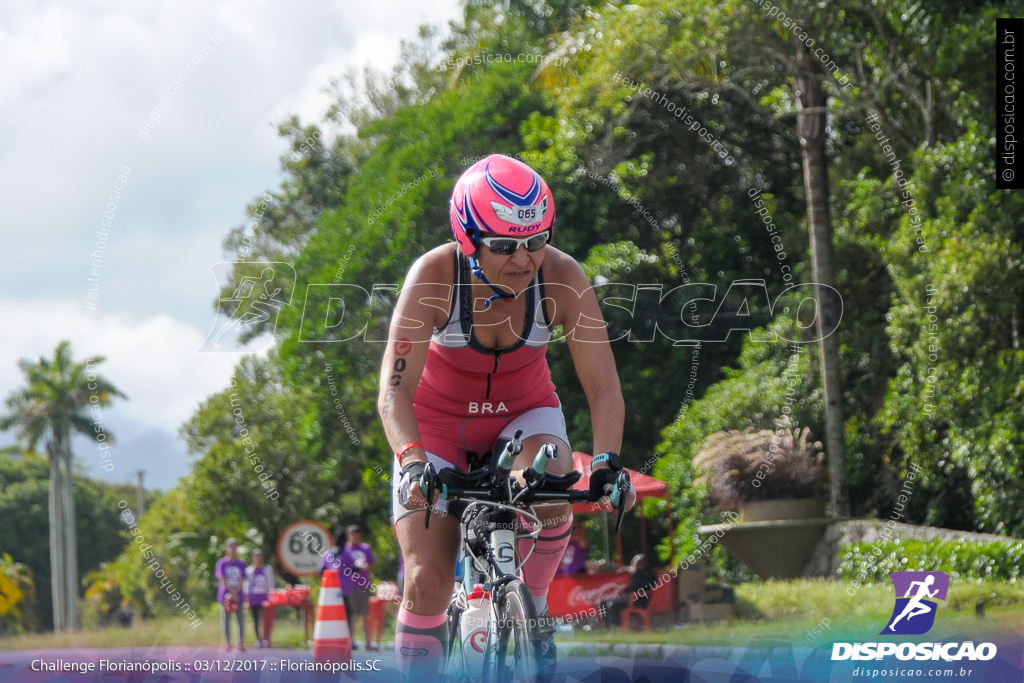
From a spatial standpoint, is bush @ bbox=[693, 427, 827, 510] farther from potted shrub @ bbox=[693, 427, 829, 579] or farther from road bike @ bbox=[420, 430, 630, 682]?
road bike @ bbox=[420, 430, 630, 682]

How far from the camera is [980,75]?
9.53 m

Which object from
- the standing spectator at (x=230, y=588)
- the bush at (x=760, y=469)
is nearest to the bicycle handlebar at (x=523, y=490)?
the bush at (x=760, y=469)

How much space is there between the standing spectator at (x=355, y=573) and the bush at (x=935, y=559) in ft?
16.9

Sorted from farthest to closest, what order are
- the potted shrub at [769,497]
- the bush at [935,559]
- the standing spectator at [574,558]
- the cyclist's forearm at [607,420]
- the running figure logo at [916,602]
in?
the standing spectator at [574,558], the potted shrub at [769,497], the bush at [935,559], the running figure logo at [916,602], the cyclist's forearm at [607,420]

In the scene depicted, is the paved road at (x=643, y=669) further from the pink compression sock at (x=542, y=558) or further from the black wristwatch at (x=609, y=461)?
the black wristwatch at (x=609, y=461)

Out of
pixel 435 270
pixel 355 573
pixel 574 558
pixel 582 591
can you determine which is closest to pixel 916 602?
pixel 435 270

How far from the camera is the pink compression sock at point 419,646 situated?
11.2ft

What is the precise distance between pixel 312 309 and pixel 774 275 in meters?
7.29

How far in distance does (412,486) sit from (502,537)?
0.40m

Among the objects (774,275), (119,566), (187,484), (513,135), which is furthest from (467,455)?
(119,566)

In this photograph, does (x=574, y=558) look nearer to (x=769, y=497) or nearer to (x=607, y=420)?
(x=769, y=497)

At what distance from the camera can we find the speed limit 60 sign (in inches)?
420

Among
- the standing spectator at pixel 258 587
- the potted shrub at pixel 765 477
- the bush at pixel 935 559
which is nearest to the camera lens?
the bush at pixel 935 559

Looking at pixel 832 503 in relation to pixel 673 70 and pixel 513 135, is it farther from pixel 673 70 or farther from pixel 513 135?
pixel 513 135
